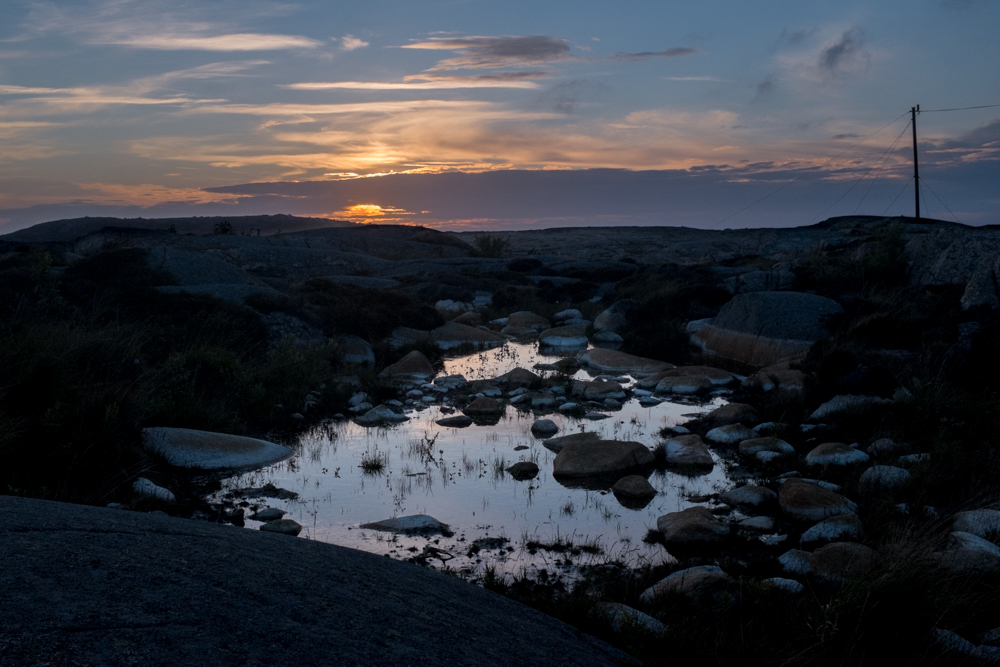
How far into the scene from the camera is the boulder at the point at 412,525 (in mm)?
6766

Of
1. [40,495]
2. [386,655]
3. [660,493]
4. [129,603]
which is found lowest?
[660,493]

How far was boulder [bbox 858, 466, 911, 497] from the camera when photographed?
746cm

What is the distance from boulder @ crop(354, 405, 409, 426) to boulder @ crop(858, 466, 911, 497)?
21.2ft

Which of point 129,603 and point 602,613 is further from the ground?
point 129,603

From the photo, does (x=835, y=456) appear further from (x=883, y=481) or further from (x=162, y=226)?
(x=162, y=226)

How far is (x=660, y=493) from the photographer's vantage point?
804 centimetres

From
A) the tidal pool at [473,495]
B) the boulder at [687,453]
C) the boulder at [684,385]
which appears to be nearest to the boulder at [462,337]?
the boulder at [684,385]

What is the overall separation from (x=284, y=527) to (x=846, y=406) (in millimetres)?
7776

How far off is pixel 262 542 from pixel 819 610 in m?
3.46

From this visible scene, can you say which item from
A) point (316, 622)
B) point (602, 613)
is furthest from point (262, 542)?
point (602, 613)

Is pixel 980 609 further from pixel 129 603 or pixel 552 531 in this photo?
pixel 129 603

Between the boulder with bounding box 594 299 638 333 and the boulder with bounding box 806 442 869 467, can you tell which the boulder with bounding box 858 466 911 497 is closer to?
the boulder with bounding box 806 442 869 467

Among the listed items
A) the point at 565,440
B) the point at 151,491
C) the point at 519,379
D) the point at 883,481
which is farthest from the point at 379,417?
the point at 883,481

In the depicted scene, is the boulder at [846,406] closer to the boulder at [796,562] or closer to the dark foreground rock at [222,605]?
the boulder at [796,562]
